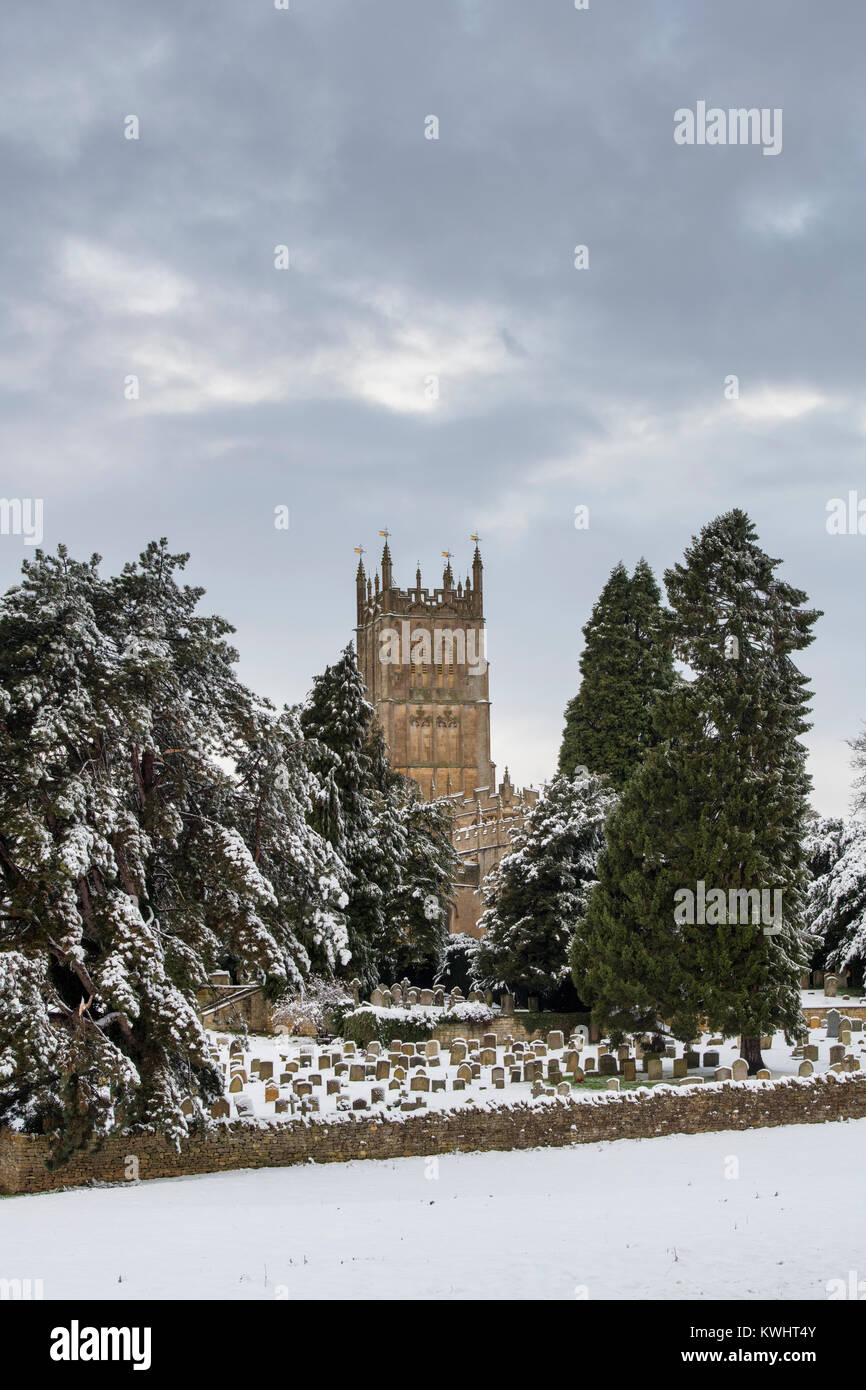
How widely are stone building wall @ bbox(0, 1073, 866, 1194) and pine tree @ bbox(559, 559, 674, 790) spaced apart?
57.2 feet

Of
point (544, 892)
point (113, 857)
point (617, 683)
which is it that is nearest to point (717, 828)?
point (544, 892)

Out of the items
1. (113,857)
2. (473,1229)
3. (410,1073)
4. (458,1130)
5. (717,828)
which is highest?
(717,828)

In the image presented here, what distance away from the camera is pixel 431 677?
9556 centimetres

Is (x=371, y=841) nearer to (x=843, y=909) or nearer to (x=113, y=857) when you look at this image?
(x=843, y=909)

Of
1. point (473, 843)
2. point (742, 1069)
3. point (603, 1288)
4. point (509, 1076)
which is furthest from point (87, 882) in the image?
point (473, 843)

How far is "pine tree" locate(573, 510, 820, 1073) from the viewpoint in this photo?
24.7 metres

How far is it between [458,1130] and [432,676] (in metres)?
76.2

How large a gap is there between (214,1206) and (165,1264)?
362 centimetres

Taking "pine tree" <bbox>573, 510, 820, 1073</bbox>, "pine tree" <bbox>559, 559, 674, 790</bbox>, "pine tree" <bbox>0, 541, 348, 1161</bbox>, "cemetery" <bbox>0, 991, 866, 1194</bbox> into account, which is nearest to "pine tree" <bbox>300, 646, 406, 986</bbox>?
"cemetery" <bbox>0, 991, 866, 1194</bbox>

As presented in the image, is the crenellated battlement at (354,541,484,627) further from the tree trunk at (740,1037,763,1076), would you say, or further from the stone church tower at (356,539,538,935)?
the tree trunk at (740,1037,763,1076)

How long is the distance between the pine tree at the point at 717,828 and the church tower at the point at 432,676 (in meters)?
64.0

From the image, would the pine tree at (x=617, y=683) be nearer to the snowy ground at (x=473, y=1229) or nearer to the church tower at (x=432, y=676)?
the snowy ground at (x=473, y=1229)

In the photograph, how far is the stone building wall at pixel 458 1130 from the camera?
16.9 meters

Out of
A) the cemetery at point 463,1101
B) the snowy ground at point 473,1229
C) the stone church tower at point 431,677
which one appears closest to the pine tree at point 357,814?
the cemetery at point 463,1101
